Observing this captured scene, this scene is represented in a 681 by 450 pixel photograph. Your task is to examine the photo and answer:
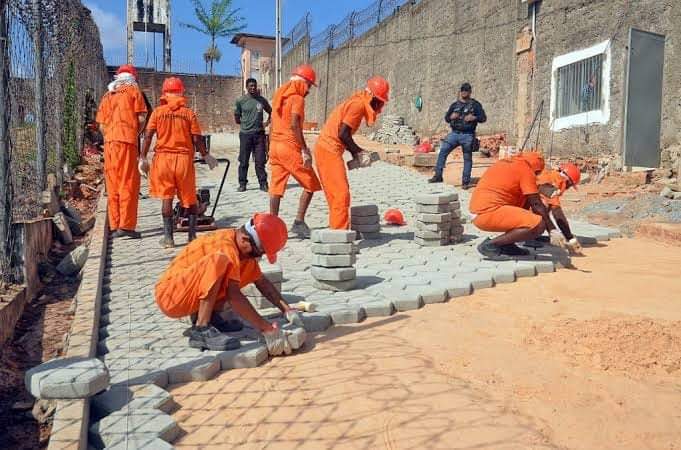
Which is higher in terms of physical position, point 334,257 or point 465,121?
point 465,121

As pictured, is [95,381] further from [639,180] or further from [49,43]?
[639,180]

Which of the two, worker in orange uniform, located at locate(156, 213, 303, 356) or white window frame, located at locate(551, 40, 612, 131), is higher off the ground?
white window frame, located at locate(551, 40, 612, 131)

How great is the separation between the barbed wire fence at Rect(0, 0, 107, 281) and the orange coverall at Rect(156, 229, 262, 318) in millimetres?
1770

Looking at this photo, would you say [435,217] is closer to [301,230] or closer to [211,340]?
[301,230]

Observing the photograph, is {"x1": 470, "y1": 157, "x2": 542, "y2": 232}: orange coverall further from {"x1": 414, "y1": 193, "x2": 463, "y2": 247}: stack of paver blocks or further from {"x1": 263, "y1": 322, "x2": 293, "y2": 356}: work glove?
{"x1": 263, "y1": 322, "x2": 293, "y2": 356}: work glove

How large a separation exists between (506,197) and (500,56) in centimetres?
973

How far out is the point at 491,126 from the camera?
15195 mm

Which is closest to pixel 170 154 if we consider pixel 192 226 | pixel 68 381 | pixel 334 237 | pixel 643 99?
pixel 192 226

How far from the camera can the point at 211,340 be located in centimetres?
361

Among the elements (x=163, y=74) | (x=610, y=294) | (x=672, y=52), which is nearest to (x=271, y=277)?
(x=610, y=294)

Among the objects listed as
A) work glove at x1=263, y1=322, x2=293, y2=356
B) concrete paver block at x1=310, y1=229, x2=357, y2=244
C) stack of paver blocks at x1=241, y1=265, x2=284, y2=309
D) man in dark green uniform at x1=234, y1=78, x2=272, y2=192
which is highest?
man in dark green uniform at x1=234, y1=78, x2=272, y2=192

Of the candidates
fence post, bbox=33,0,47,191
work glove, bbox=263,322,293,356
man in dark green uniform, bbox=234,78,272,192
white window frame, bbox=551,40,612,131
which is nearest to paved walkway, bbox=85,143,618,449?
work glove, bbox=263,322,293,356

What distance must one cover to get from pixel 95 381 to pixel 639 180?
29.8 feet

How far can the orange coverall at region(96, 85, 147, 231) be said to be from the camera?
6844 mm
